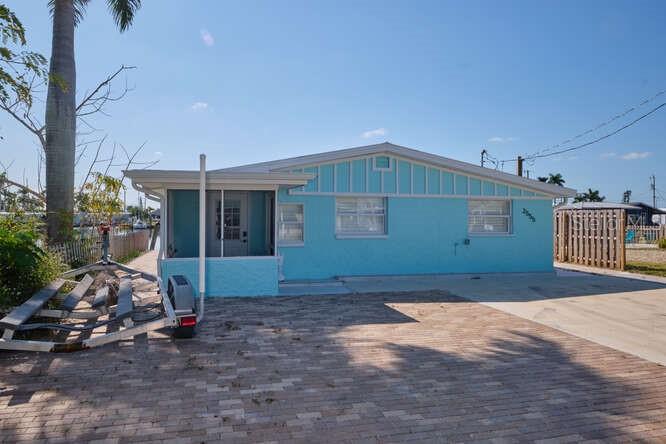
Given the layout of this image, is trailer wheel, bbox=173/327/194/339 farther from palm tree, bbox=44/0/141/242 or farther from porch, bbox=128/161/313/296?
palm tree, bbox=44/0/141/242

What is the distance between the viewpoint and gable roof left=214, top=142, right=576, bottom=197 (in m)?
11.8

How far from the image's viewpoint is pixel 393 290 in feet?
36.0

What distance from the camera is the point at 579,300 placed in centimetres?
992

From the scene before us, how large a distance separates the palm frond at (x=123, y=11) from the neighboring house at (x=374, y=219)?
23.2 feet

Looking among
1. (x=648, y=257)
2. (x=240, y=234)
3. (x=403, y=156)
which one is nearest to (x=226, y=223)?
(x=240, y=234)

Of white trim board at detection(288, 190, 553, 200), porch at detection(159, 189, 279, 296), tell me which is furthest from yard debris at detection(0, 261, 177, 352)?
white trim board at detection(288, 190, 553, 200)

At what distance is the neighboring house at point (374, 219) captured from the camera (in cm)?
1175

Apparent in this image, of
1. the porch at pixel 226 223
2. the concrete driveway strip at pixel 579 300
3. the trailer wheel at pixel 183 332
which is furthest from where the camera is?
the porch at pixel 226 223

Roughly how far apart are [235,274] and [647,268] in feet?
48.3

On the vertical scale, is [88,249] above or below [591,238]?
below

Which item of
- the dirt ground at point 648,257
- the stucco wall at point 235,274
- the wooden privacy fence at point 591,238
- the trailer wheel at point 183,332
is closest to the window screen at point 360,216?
the stucco wall at point 235,274

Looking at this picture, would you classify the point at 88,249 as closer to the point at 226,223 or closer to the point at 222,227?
the point at 226,223

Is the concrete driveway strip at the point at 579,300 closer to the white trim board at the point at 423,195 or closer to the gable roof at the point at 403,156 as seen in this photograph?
the white trim board at the point at 423,195

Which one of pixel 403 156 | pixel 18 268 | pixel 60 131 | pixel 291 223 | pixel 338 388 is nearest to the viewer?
pixel 338 388
